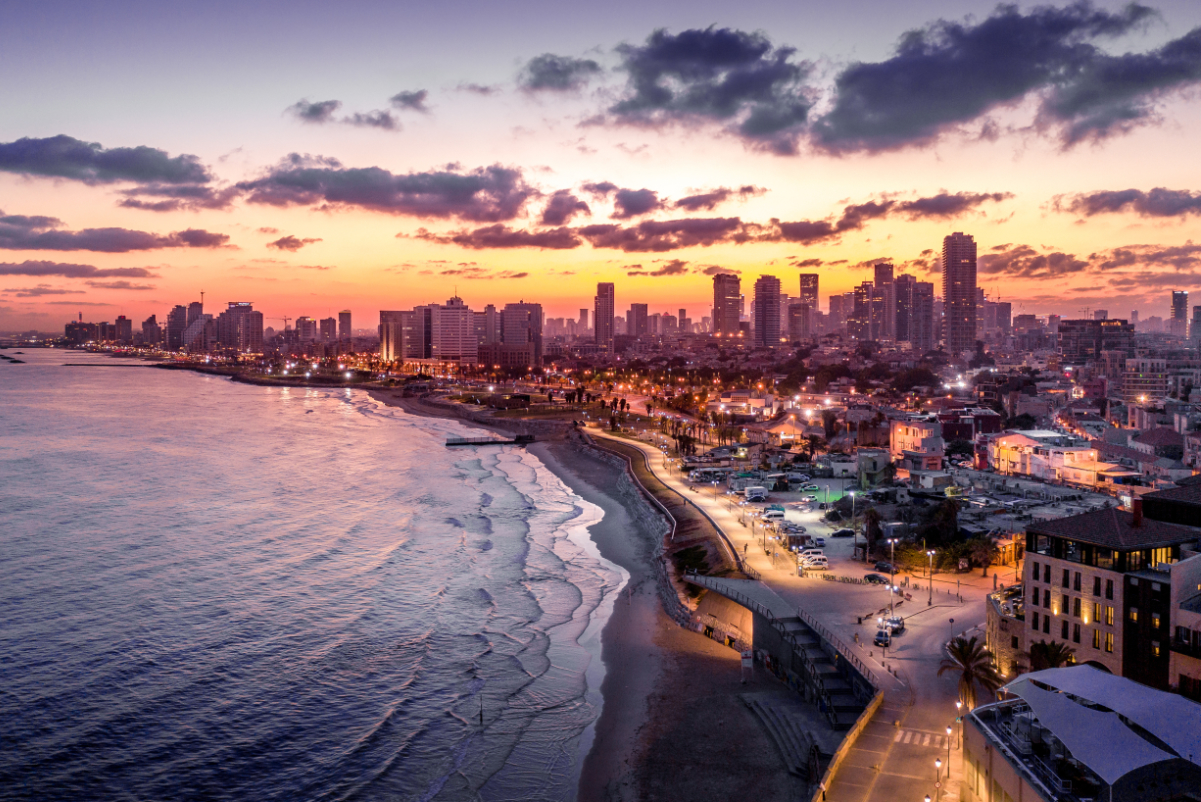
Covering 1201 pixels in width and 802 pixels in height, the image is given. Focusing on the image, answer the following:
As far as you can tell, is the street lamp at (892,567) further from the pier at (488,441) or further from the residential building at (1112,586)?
the pier at (488,441)

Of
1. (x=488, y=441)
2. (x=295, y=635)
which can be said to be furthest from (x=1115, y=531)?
(x=488, y=441)

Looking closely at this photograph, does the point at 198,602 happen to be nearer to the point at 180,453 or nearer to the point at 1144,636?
the point at 1144,636

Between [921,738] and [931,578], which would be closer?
[921,738]

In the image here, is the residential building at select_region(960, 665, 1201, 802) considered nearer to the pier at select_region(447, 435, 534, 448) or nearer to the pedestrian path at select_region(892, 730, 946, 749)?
the pedestrian path at select_region(892, 730, 946, 749)

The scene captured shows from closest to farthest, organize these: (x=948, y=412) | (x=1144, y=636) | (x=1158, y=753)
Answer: (x=1158, y=753)
(x=1144, y=636)
(x=948, y=412)

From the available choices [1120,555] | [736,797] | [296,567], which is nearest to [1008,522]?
[1120,555]

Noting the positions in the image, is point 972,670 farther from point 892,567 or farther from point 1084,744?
point 892,567

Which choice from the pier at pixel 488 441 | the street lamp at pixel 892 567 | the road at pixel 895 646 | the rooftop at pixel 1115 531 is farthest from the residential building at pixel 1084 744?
the pier at pixel 488 441
